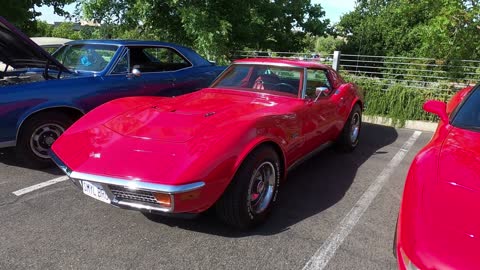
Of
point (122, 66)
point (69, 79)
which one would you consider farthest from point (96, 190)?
point (122, 66)

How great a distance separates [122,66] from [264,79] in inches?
83.2

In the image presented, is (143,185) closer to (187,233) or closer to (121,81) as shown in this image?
(187,233)

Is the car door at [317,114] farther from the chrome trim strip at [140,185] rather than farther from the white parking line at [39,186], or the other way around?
the white parking line at [39,186]

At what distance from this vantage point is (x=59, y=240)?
10.1 ft

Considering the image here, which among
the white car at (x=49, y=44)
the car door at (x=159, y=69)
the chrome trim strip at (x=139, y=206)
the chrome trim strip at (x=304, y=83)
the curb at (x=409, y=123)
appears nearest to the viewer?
the chrome trim strip at (x=139, y=206)

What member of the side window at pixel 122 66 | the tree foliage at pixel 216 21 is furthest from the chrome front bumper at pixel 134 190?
the tree foliage at pixel 216 21

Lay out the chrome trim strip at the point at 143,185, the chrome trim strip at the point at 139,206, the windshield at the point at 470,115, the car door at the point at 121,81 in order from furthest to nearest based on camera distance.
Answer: the car door at the point at 121,81 → the windshield at the point at 470,115 → the chrome trim strip at the point at 139,206 → the chrome trim strip at the point at 143,185

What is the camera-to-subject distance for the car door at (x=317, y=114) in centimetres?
416

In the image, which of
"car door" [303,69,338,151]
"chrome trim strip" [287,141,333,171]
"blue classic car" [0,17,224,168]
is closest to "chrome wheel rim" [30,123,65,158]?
"blue classic car" [0,17,224,168]

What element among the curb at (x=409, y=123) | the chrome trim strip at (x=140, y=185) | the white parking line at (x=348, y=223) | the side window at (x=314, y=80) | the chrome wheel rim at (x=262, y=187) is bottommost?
the white parking line at (x=348, y=223)

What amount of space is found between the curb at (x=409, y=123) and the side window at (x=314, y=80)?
11.0 ft

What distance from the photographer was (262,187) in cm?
339

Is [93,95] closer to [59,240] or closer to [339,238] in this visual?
[59,240]

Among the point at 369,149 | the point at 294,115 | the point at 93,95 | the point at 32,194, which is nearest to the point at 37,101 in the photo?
the point at 93,95
